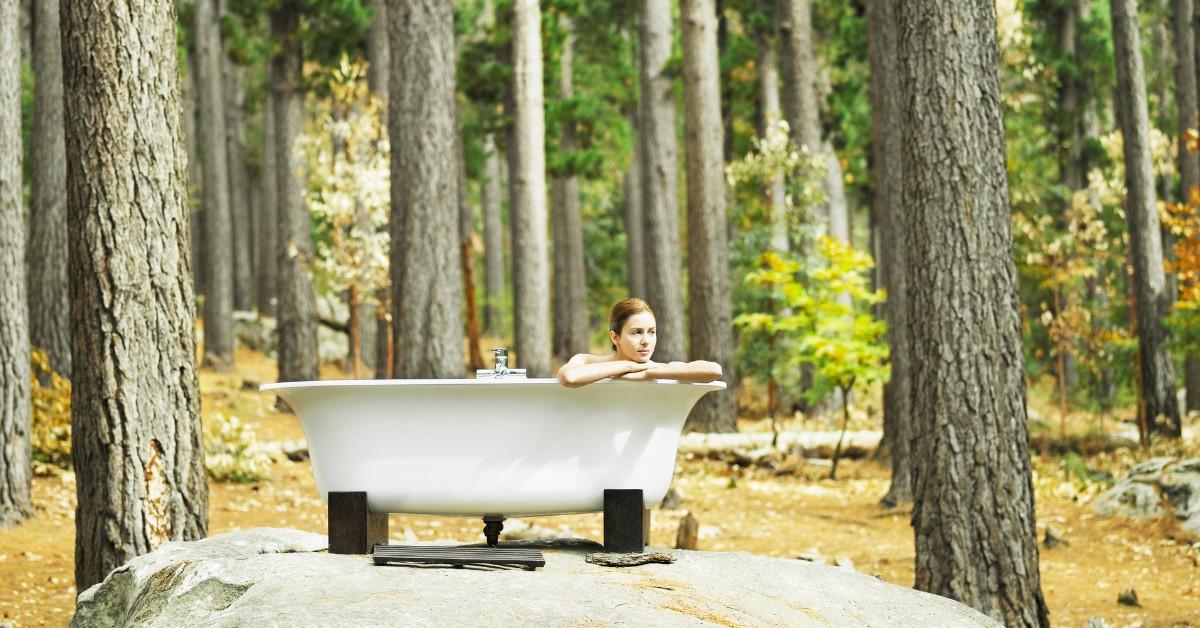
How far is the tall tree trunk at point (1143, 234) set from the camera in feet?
45.4

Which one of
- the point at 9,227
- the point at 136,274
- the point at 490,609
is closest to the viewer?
the point at 490,609

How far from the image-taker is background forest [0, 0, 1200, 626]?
17.4 feet

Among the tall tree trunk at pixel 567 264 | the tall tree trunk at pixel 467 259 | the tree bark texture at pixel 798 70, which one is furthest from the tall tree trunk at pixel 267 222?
the tree bark texture at pixel 798 70

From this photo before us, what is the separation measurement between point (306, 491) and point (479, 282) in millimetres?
26993

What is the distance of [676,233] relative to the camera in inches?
579

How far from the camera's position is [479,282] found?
37.2 meters

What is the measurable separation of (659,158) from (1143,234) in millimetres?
5780

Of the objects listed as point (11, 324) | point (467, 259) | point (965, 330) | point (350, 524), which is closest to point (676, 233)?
point (467, 259)

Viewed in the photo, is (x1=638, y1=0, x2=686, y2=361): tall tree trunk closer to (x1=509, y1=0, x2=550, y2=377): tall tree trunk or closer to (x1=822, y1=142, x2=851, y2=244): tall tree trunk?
(x1=509, y1=0, x2=550, y2=377): tall tree trunk

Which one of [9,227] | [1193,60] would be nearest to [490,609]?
[9,227]

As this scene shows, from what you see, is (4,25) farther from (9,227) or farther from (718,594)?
(718,594)

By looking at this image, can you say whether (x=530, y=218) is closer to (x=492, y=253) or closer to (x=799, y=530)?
(x=799, y=530)

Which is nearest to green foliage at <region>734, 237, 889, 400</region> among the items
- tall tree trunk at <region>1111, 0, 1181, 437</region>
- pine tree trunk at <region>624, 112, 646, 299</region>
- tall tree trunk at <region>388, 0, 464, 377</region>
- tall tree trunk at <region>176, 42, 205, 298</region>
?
tall tree trunk at <region>1111, 0, 1181, 437</region>

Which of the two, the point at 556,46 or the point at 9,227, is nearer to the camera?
the point at 9,227
